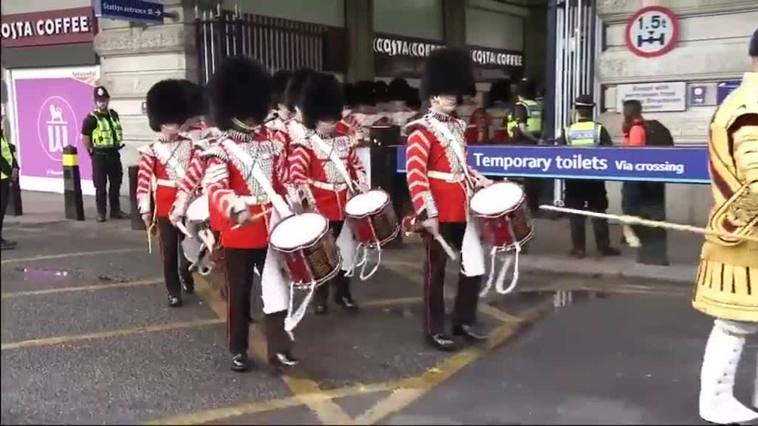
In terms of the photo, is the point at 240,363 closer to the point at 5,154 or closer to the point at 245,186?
the point at 245,186

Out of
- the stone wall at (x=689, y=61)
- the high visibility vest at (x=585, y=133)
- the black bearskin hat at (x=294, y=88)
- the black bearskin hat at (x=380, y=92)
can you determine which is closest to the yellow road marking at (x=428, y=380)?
the black bearskin hat at (x=294, y=88)

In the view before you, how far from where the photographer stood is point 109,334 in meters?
6.01

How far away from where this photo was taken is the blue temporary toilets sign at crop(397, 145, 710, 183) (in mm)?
7227

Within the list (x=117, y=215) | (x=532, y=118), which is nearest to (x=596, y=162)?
(x=532, y=118)

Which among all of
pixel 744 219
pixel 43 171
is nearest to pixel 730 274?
pixel 744 219

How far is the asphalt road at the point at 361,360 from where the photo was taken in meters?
4.43

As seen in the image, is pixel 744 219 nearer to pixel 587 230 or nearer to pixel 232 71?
pixel 232 71

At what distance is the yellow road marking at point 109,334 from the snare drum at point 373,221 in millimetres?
1194

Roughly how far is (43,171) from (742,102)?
44.7 ft

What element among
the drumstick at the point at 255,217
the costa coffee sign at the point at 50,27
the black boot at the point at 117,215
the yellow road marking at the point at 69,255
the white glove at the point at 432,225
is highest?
the costa coffee sign at the point at 50,27

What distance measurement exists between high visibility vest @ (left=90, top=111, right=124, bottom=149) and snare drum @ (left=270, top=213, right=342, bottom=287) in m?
7.31

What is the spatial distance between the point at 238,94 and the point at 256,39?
27.0 ft

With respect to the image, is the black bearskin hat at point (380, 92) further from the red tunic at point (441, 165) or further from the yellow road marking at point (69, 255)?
the red tunic at point (441, 165)

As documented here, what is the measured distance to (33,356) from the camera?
5.48m
